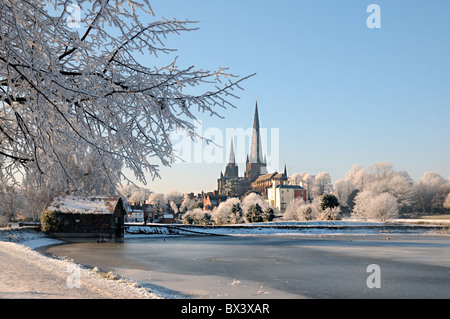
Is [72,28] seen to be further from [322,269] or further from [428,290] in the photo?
[322,269]

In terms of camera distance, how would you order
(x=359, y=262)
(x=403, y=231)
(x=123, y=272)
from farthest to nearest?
(x=403, y=231)
(x=359, y=262)
(x=123, y=272)

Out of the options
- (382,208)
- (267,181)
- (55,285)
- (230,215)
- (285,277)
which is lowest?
(230,215)

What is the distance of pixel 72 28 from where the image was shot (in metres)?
5.51

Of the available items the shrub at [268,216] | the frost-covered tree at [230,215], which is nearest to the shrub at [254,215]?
the shrub at [268,216]

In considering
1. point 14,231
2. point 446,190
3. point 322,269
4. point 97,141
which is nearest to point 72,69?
point 97,141

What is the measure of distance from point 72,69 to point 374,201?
3110 inches

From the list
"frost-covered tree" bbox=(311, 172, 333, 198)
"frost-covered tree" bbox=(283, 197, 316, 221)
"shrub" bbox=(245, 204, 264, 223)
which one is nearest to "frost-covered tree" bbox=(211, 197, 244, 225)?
"shrub" bbox=(245, 204, 264, 223)

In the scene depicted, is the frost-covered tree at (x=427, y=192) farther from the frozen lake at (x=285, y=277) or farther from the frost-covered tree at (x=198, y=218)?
the frozen lake at (x=285, y=277)

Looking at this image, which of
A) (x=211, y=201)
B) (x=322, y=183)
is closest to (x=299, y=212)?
(x=322, y=183)

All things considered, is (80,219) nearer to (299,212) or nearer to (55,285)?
(55,285)

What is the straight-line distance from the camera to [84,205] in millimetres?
39750

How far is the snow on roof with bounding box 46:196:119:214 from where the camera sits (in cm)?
3900

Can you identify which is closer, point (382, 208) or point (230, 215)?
point (382, 208)

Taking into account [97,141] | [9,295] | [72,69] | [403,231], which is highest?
[72,69]
